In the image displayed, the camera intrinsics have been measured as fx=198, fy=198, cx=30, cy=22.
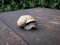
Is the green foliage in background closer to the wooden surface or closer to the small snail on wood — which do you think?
the wooden surface

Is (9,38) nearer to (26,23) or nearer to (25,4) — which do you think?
(26,23)

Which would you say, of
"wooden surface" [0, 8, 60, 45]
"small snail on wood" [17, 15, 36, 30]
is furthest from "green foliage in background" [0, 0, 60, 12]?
"small snail on wood" [17, 15, 36, 30]

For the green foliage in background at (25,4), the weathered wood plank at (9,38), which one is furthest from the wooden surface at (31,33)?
the green foliage in background at (25,4)

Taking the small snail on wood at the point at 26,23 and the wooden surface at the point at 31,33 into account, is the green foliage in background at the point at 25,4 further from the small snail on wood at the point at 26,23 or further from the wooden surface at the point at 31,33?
the small snail on wood at the point at 26,23

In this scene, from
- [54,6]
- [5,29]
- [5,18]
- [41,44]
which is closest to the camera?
[41,44]

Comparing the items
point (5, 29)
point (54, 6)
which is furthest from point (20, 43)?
point (54, 6)

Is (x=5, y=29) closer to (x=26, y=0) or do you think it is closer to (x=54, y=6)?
(x=54, y=6)

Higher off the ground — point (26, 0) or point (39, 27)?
point (39, 27)
